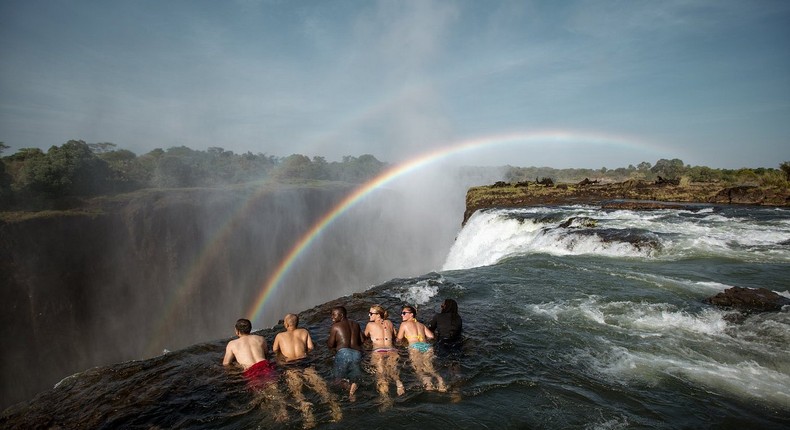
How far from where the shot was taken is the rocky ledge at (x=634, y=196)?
22.0 m

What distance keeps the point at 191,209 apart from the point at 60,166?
9461mm

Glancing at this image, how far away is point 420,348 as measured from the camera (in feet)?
20.9

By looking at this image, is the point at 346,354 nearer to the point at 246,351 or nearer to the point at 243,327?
the point at 246,351

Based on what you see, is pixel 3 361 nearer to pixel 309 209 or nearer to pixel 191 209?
pixel 191 209

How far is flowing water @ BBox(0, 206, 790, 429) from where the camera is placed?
4.60 meters

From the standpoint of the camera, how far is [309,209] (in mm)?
47656

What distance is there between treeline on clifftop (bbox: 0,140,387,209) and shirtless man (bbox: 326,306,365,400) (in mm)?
31084

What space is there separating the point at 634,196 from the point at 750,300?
25016 millimetres

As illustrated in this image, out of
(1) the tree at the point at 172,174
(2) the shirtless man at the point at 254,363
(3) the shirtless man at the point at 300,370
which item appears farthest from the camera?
(1) the tree at the point at 172,174

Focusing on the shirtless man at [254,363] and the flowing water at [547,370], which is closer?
the flowing water at [547,370]

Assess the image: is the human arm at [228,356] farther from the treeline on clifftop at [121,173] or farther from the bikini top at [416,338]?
the treeline on clifftop at [121,173]

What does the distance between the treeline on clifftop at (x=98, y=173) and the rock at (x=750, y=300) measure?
37587 mm

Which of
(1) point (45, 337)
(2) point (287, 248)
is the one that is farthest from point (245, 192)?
(1) point (45, 337)

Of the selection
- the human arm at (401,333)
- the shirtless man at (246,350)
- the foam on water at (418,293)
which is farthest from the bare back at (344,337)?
the foam on water at (418,293)
